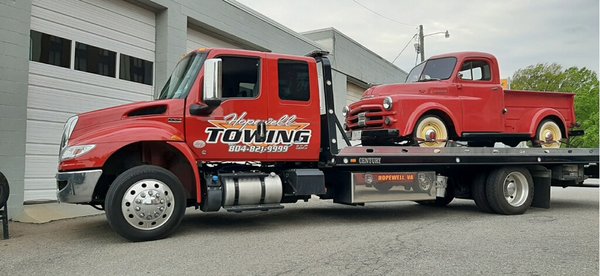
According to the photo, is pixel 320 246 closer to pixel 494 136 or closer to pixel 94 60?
pixel 494 136

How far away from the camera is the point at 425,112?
25.8 ft

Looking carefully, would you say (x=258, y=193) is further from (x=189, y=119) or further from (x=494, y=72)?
(x=494, y=72)

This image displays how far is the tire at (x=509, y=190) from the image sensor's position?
8.40m

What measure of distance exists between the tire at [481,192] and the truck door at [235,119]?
13.9 ft

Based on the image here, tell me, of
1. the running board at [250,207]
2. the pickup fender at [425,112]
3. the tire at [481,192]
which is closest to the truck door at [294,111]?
the running board at [250,207]

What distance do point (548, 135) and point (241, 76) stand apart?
5953 millimetres

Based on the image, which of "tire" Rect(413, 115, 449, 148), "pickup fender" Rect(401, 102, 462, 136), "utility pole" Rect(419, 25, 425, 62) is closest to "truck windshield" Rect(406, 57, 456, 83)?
"pickup fender" Rect(401, 102, 462, 136)

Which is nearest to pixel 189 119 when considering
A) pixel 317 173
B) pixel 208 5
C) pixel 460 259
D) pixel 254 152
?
pixel 254 152

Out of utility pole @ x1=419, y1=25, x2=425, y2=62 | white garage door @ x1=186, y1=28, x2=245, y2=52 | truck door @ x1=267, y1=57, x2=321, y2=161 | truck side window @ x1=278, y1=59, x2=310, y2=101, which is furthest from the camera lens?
utility pole @ x1=419, y1=25, x2=425, y2=62

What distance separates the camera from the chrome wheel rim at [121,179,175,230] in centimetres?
582

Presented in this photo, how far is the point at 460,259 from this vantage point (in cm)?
501

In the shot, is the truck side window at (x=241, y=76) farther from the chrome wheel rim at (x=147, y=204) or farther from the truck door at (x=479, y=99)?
the truck door at (x=479, y=99)

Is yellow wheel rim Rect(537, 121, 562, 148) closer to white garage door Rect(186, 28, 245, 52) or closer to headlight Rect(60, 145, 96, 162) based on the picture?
headlight Rect(60, 145, 96, 162)

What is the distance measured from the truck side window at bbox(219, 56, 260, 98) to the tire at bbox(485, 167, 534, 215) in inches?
181
